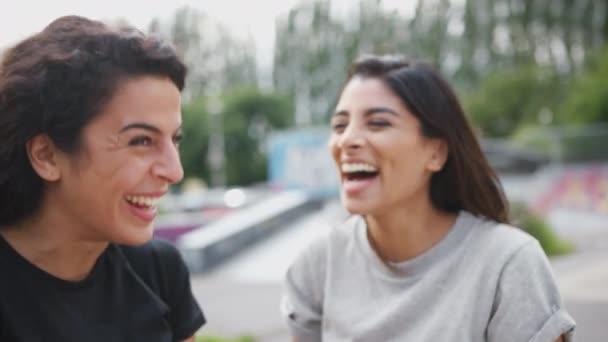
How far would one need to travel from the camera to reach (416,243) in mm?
2510

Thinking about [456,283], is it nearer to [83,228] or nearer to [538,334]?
[538,334]

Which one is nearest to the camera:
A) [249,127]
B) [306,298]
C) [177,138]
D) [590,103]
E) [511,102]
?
[177,138]

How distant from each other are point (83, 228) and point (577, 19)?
146ft

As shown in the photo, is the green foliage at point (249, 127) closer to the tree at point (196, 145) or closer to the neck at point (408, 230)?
the tree at point (196, 145)

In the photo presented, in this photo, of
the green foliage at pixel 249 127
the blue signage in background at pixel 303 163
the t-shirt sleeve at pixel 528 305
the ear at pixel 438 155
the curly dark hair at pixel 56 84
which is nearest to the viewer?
the curly dark hair at pixel 56 84

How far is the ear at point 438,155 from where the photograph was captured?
2539 mm

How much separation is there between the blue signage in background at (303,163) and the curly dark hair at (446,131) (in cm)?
1541

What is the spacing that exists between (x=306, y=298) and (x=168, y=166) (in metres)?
1.00

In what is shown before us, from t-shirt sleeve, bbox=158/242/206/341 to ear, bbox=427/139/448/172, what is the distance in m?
0.90

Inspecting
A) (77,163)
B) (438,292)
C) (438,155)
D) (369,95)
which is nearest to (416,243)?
(438,292)

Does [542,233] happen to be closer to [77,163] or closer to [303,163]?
[303,163]

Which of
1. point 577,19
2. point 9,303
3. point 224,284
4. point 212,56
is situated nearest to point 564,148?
point 224,284

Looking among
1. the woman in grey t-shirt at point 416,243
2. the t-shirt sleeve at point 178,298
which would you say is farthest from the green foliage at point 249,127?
the t-shirt sleeve at point 178,298

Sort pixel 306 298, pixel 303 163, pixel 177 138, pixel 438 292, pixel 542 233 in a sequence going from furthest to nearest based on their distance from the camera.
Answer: pixel 303 163, pixel 542 233, pixel 306 298, pixel 438 292, pixel 177 138
